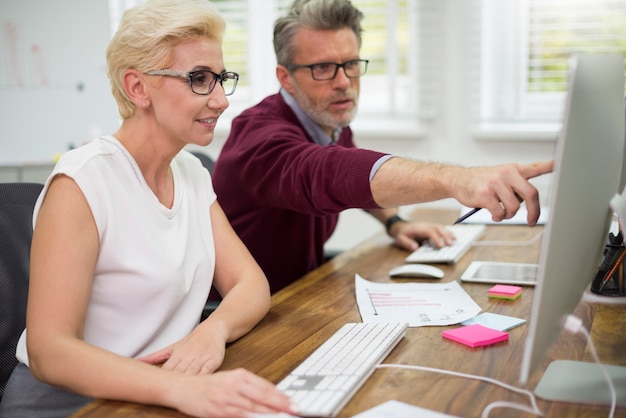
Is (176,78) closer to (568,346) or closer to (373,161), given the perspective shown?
(373,161)

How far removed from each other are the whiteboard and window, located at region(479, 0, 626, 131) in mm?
1852

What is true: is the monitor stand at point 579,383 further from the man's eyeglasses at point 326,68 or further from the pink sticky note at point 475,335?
the man's eyeglasses at point 326,68

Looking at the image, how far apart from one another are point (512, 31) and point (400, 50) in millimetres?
568

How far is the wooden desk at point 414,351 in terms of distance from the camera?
1021 millimetres

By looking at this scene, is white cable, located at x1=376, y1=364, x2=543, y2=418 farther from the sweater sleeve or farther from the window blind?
the window blind

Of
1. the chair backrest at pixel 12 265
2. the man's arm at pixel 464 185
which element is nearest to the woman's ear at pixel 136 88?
the chair backrest at pixel 12 265

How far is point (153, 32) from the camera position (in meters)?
1.35

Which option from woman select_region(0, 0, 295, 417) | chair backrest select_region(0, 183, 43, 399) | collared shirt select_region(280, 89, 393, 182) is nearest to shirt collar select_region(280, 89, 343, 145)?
collared shirt select_region(280, 89, 393, 182)

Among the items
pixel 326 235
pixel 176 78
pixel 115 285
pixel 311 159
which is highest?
pixel 176 78

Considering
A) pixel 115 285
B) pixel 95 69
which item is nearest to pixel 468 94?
pixel 95 69

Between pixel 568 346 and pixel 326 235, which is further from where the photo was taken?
pixel 326 235

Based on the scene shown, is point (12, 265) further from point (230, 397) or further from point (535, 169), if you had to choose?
point (535, 169)

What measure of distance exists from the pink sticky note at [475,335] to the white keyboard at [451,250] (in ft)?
1.91

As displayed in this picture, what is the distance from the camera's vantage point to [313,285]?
1.73 metres
